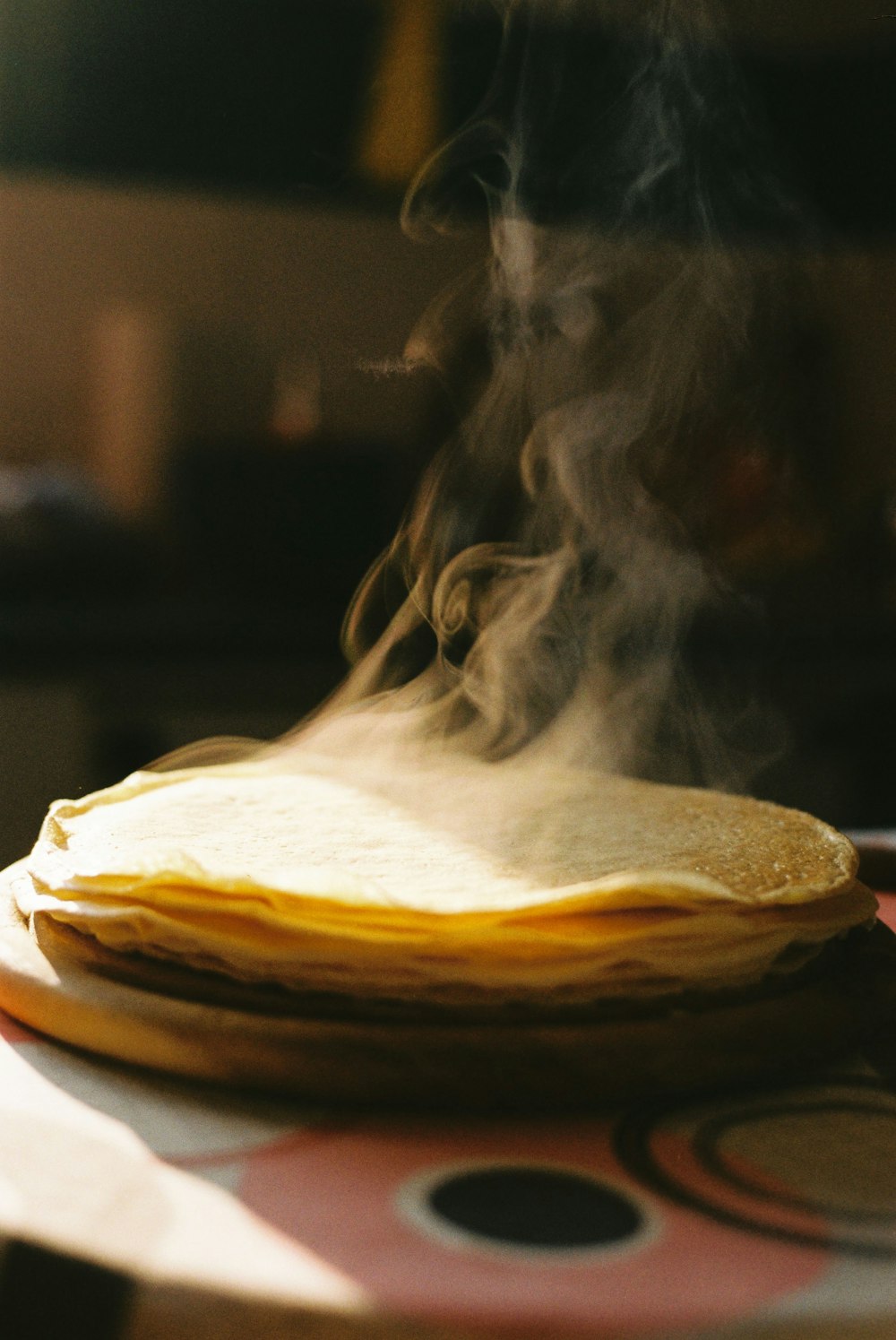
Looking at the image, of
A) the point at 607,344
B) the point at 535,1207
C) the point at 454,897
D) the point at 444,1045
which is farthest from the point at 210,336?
the point at 535,1207

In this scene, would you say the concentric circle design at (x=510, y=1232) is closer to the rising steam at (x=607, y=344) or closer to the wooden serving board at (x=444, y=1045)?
the wooden serving board at (x=444, y=1045)

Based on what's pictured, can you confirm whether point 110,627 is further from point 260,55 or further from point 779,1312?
point 779,1312

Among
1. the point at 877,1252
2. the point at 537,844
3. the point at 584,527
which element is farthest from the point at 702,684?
the point at 877,1252

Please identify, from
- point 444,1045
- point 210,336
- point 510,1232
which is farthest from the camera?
point 210,336

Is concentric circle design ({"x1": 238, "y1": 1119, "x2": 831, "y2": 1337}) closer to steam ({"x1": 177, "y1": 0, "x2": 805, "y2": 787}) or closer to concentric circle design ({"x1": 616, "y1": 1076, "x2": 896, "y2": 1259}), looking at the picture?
concentric circle design ({"x1": 616, "y1": 1076, "x2": 896, "y2": 1259})

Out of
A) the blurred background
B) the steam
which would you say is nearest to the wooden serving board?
the steam

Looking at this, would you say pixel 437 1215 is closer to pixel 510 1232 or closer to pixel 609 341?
pixel 510 1232
